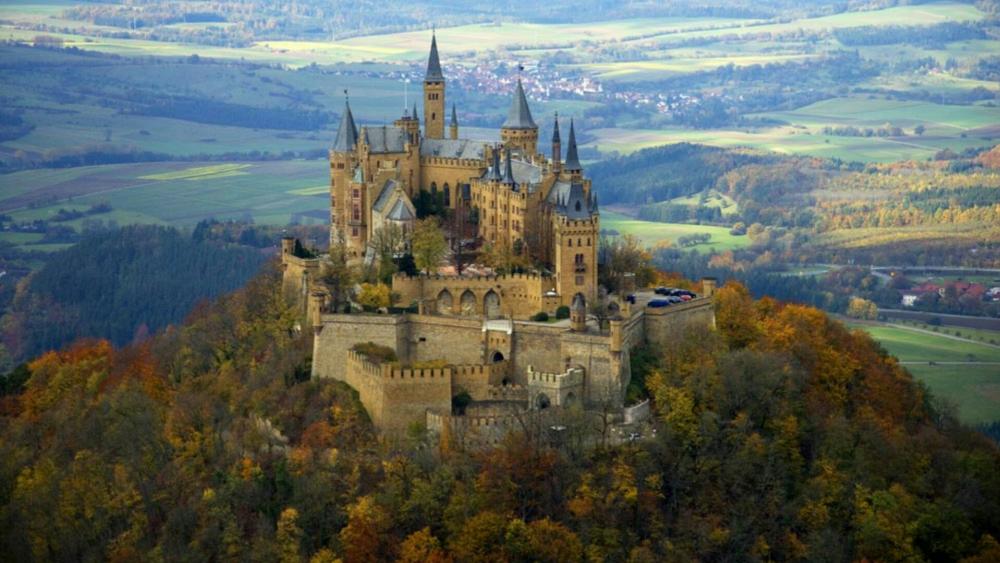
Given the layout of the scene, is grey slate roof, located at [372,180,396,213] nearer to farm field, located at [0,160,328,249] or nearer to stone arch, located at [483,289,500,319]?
stone arch, located at [483,289,500,319]

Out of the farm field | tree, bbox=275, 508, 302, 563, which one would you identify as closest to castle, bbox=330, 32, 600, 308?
tree, bbox=275, 508, 302, 563

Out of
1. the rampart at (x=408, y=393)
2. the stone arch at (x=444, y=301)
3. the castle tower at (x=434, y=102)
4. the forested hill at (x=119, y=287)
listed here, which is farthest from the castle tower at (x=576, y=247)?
the forested hill at (x=119, y=287)

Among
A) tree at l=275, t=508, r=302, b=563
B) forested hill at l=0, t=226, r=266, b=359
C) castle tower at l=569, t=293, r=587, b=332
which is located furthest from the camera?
forested hill at l=0, t=226, r=266, b=359

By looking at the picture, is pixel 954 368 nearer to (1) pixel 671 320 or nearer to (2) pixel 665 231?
(1) pixel 671 320

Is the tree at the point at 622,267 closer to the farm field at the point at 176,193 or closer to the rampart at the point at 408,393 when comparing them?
the rampart at the point at 408,393

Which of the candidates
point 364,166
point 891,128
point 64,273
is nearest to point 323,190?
point 64,273
